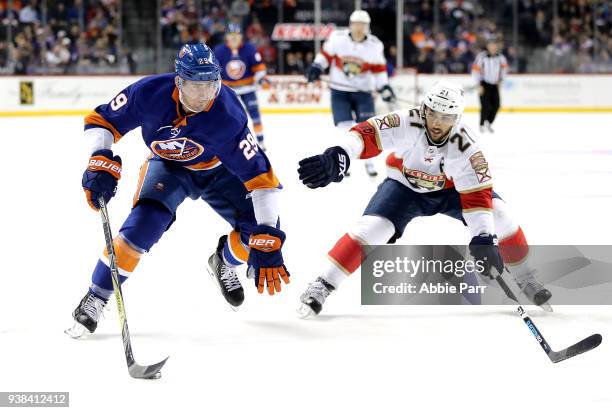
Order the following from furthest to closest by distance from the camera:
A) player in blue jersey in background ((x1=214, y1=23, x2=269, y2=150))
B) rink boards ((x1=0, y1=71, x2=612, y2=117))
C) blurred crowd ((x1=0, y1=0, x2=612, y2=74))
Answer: blurred crowd ((x1=0, y1=0, x2=612, y2=74)), rink boards ((x1=0, y1=71, x2=612, y2=117)), player in blue jersey in background ((x1=214, y1=23, x2=269, y2=150))

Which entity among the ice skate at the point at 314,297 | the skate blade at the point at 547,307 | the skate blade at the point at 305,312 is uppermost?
the ice skate at the point at 314,297

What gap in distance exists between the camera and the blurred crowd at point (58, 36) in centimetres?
1416

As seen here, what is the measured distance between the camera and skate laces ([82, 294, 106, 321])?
127 inches

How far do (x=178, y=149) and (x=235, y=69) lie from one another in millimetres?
6729

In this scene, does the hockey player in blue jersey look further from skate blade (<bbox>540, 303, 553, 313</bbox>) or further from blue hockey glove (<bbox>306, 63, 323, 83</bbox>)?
blue hockey glove (<bbox>306, 63, 323, 83</bbox>)

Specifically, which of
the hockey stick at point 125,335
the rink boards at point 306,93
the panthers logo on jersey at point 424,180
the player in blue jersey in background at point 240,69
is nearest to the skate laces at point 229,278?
the hockey stick at point 125,335

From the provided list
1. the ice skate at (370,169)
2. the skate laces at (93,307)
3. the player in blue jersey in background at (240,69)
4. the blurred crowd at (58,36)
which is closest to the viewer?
the skate laces at (93,307)

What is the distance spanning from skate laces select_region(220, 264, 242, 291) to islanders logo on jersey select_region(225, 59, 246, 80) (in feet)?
21.0

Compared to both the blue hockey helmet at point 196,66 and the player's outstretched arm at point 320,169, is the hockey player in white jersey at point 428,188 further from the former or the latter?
the blue hockey helmet at point 196,66

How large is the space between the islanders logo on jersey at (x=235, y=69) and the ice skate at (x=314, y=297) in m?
6.59

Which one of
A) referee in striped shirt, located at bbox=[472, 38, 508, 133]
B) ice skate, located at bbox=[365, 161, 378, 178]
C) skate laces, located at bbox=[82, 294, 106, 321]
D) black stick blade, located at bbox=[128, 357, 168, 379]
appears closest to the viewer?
black stick blade, located at bbox=[128, 357, 168, 379]

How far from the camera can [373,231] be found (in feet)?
11.8

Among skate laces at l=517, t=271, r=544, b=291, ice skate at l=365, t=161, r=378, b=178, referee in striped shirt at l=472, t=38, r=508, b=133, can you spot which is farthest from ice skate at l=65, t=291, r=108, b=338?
referee in striped shirt at l=472, t=38, r=508, b=133

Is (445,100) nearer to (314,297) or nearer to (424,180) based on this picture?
(424,180)
